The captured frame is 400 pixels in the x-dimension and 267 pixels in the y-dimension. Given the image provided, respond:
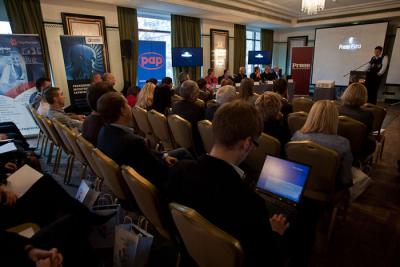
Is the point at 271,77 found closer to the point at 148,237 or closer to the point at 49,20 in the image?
the point at 49,20

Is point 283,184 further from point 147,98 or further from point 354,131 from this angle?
point 147,98

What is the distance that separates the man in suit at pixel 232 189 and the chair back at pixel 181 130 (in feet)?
5.54

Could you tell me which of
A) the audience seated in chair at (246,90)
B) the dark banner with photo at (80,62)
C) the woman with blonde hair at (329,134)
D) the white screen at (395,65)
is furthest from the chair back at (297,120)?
the white screen at (395,65)

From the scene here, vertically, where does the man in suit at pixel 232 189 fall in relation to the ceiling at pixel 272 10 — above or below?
below

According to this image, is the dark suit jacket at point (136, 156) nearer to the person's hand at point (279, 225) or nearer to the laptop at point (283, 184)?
the laptop at point (283, 184)

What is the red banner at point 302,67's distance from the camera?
1074cm

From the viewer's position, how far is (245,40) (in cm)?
1025

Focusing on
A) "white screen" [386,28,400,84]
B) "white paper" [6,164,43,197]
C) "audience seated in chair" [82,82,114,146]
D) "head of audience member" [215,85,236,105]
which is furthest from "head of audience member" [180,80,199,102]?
"white screen" [386,28,400,84]

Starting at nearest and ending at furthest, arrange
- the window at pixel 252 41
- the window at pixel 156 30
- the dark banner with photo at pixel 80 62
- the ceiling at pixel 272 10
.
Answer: the dark banner with photo at pixel 80 62, the ceiling at pixel 272 10, the window at pixel 156 30, the window at pixel 252 41

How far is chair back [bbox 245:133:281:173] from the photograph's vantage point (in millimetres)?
2041

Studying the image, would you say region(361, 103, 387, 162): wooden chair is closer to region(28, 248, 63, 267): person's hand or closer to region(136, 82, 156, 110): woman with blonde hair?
region(136, 82, 156, 110): woman with blonde hair

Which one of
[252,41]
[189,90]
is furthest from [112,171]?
[252,41]

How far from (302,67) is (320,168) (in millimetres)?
10220

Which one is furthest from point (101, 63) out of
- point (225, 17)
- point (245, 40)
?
point (245, 40)
